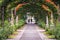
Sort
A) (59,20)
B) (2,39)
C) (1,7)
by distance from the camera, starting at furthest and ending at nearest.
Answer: (59,20)
(1,7)
(2,39)

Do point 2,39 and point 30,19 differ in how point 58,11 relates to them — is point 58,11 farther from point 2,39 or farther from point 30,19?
point 30,19

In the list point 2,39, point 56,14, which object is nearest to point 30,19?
point 56,14

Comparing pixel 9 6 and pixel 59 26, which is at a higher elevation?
pixel 9 6

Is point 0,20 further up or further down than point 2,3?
further down

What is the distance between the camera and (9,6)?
20312 mm

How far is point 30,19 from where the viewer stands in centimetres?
9550

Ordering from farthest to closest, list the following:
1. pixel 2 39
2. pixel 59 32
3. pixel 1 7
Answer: pixel 1 7 → pixel 59 32 → pixel 2 39

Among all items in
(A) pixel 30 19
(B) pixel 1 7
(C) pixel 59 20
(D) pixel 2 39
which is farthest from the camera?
(A) pixel 30 19

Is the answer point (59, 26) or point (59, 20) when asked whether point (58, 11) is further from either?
point (59, 26)

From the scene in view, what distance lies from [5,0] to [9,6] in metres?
2.03

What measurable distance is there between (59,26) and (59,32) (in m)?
1.02

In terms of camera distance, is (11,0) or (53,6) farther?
(53,6)

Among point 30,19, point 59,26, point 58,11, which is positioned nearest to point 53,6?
point 58,11

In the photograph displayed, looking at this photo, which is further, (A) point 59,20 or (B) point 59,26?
(A) point 59,20
